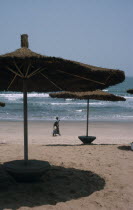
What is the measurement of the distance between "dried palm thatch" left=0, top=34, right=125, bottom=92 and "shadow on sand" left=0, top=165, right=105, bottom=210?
1847 millimetres

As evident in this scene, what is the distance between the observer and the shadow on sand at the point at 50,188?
4.80 metres

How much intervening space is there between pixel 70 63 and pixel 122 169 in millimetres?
3161

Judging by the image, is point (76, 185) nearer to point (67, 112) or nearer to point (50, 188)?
point (50, 188)

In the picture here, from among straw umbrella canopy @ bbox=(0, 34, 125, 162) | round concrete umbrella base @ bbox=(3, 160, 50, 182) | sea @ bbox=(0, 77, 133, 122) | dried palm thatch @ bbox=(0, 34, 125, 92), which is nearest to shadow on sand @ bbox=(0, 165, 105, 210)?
round concrete umbrella base @ bbox=(3, 160, 50, 182)

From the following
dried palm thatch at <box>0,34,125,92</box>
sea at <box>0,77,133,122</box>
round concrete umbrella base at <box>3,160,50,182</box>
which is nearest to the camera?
dried palm thatch at <box>0,34,125,92</box>

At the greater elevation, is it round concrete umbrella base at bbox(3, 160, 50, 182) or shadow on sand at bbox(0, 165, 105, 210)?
round concrete umbrella base at bbox(3, 160, 50, 182)

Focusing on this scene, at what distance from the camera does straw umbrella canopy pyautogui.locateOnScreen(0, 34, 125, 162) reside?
4.75 metres

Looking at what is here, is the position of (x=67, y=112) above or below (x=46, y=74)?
below

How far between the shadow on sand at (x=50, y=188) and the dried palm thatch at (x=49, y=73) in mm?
1847

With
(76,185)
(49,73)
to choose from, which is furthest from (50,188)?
(49,73)

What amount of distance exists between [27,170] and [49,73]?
1.80m

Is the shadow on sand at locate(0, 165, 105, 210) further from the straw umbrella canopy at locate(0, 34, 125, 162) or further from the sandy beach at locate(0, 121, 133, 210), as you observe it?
the straw umbrella canopy at locate(0, 34, 125, 162)

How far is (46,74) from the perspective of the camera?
232 inches

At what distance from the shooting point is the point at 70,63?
16.1 ft
